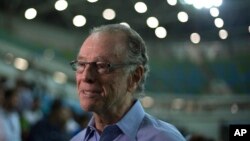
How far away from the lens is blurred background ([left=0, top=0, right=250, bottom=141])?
5523 mm

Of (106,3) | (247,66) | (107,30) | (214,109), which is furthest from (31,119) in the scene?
(107,30)

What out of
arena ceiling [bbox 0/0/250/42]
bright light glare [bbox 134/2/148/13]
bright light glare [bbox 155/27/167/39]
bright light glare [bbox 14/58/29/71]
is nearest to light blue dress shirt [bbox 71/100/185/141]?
arena ceiling [bbox 0/0/250/42]

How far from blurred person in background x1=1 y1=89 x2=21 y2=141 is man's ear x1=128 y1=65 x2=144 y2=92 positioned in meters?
2.23

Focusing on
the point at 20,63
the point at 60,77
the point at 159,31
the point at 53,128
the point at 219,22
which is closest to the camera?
the point at 219,22

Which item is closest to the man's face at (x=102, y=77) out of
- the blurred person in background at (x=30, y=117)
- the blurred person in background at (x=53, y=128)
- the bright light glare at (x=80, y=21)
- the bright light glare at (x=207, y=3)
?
the bright light glare at (x=207, y=3)

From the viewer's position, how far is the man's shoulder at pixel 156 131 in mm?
1727

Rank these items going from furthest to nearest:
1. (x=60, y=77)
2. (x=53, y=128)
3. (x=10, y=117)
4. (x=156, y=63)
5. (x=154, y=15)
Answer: (x=60, y=77) → (x=156, y=63) → (x=154, y=15) → (x=53, y=128) → (x=10, y=117)

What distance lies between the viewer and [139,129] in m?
1.80

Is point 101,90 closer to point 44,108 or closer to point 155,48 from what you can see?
point 44,108

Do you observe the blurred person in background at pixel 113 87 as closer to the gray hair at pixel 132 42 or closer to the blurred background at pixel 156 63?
the gray hair at pixel 132 42

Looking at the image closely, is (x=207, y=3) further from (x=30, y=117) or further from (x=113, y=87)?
(x=30, y=117)

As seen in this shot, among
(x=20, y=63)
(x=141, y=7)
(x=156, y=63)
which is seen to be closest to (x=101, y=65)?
(x=141, y=7)

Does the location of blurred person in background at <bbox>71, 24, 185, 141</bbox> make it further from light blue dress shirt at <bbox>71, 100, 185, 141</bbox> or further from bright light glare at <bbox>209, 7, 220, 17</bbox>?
bright light glare at <bbox>209, 7, 220, 17</bbox>

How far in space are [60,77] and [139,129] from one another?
341 inches
